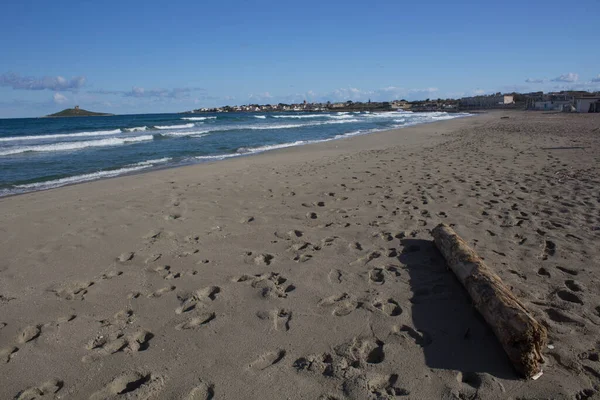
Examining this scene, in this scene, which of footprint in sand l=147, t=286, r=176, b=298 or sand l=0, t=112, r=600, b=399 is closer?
sand l=0, t=112, r=600, b=399

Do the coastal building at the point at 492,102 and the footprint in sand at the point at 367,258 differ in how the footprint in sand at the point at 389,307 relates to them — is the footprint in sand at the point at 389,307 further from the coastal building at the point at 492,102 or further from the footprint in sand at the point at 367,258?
the coastal building at the point at 492,102

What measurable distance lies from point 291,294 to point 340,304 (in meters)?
0.47

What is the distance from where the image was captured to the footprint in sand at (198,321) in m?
3.20

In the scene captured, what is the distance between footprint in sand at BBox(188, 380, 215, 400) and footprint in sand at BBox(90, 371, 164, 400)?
221mm

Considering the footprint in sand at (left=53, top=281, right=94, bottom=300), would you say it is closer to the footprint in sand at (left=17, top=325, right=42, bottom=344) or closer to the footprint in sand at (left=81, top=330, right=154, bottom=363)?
the footprint in sand at (left=17, top=325, right=42, bottom=344)

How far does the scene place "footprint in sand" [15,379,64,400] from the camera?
8.26ft

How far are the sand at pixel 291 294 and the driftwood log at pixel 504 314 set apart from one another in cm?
10

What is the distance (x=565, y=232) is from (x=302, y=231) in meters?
3.24

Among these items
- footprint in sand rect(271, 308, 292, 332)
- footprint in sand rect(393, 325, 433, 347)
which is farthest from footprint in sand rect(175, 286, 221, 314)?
footprint in sand rect(393, 325, 433, 347)

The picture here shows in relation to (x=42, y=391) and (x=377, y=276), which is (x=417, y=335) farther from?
(x=42, y=391)

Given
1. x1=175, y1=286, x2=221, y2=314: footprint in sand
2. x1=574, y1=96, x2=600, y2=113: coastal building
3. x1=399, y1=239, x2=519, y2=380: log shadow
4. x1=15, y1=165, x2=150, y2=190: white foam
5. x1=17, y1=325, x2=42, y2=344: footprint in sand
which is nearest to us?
x1=399, y1=239, x2=519, y2=380: log shadow

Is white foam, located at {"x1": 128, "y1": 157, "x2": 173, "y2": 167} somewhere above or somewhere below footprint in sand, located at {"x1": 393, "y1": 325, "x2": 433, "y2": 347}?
below

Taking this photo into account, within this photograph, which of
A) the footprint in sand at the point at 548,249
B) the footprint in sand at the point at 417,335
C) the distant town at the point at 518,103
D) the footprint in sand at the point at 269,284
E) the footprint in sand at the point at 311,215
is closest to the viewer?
the footprint in sand at the point at 417,335

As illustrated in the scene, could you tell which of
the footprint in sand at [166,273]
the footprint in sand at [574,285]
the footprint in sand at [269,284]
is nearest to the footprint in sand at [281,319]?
the footprint in sand at [269,284]
